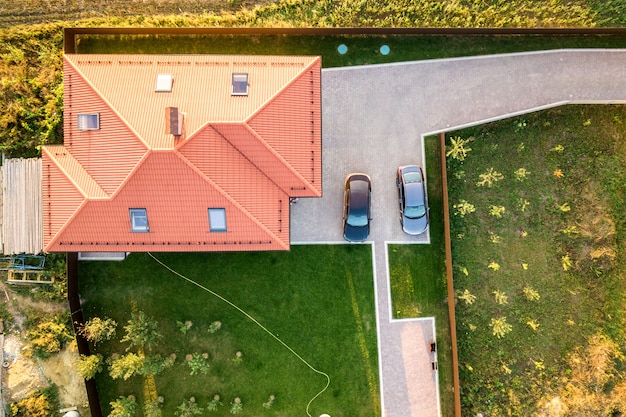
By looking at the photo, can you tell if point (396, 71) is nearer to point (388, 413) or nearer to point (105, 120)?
point (105, 120)

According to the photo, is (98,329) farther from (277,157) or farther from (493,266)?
(493,266)

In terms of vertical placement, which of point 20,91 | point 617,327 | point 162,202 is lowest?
point 617,327

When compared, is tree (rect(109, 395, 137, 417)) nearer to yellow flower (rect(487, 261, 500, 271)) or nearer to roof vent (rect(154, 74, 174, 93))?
roof vent (rect(154, 74, 174, 93))

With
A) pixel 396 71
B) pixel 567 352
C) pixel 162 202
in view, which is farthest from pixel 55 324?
pixel 567 352

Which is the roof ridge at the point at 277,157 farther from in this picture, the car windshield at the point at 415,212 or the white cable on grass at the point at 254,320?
the white cable on grass at the point at 254,320

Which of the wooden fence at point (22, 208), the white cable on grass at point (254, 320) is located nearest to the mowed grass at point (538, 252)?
the white cable on grass at point (254, 320)

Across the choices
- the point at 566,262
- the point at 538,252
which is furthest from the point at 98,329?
the point at 566,262

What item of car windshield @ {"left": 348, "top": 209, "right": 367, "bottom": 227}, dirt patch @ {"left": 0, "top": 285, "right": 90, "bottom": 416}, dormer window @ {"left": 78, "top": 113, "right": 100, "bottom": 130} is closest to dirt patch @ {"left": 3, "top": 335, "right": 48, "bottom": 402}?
dirt patch @ {"left": 0, "top": 285, "right": 90, "bottom": 416}
